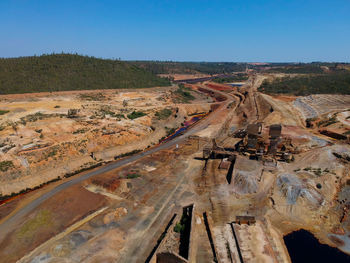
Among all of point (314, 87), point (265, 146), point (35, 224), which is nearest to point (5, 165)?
point (35, 224)

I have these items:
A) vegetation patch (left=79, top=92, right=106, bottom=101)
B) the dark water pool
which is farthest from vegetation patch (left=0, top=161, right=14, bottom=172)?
vegetation patch (left=79, top=92, right=106, bottom=101)

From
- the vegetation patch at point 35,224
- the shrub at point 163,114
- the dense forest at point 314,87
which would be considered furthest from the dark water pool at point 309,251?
the dense forest at point 314,87

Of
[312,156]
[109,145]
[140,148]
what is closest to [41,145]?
[109,145]

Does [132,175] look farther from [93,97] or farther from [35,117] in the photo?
[93,97]

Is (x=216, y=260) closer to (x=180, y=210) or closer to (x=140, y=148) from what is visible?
(x=180, y=210)

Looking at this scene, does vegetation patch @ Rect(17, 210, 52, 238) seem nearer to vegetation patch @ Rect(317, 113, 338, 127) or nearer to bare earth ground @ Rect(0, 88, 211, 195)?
bare earth ground @ Rect(0, 88, 211, 195)

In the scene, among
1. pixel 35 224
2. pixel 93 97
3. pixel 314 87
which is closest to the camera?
pixel 35 224
